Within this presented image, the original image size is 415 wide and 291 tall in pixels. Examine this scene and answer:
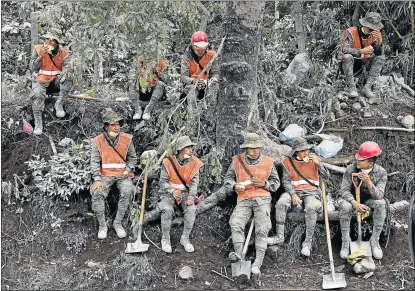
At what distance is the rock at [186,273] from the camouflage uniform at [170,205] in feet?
1.49

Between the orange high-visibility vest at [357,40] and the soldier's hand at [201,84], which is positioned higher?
the orange high-visibility vest at [357,40]

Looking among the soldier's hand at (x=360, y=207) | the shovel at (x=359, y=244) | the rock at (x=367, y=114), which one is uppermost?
the rock at (x=367, y=114)

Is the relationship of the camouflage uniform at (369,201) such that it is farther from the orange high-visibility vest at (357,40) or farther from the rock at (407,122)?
the orange high-visibility vest at (357,40)

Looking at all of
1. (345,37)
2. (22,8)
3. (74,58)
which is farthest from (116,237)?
(22,8)

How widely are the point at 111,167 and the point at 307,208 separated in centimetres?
258

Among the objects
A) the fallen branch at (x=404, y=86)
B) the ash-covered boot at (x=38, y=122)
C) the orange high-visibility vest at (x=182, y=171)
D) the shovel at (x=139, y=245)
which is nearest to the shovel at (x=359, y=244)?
the orange high-visibility vest at (x=182, y=171)

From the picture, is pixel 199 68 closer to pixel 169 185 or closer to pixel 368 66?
pixel 169 185

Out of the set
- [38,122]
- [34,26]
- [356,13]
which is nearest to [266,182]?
[38,122]

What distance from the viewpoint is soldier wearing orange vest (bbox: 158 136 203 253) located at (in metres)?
7.98

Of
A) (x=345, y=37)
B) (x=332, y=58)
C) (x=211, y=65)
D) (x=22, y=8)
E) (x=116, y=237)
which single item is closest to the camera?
(x=116, y=237)

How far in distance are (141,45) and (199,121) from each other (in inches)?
54.3

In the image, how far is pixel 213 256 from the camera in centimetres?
808

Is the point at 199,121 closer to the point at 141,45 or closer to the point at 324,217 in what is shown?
the point at 141,45

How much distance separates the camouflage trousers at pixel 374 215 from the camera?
7883 millimetres
